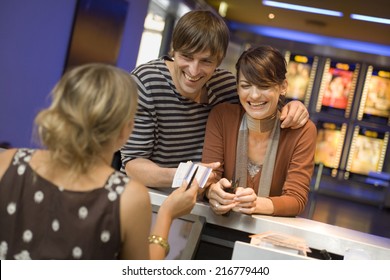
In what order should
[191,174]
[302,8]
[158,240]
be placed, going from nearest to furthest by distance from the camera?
[158,240], [191,174], [302,8]

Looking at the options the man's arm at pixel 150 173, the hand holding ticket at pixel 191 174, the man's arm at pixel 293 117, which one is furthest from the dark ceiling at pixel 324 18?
the hand holding ticket at pixel 191 174

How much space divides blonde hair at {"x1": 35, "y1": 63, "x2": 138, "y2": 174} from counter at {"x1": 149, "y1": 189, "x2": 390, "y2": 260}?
32.7 inches

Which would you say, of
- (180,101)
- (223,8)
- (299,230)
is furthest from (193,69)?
(223,8)

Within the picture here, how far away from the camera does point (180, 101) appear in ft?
8.15

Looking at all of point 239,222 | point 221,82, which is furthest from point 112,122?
point 221,82

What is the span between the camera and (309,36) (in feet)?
37.4

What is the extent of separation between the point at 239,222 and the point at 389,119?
9506 mm

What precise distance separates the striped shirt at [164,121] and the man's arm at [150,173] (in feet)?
0.20

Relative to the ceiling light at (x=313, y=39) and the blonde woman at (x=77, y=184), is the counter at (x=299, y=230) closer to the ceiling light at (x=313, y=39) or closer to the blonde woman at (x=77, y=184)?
the blonde woman at (x=77, y=184)

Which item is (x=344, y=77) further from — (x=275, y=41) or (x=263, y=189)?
(x=263, y=189)

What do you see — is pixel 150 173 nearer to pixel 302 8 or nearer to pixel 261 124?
pixel 261 124

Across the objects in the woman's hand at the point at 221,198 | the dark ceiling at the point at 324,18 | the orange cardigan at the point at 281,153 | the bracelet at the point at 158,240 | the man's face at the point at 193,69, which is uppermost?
the dark ceiling at the point at 324,18

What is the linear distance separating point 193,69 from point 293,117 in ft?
1.42

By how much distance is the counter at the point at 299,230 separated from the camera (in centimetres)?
204
